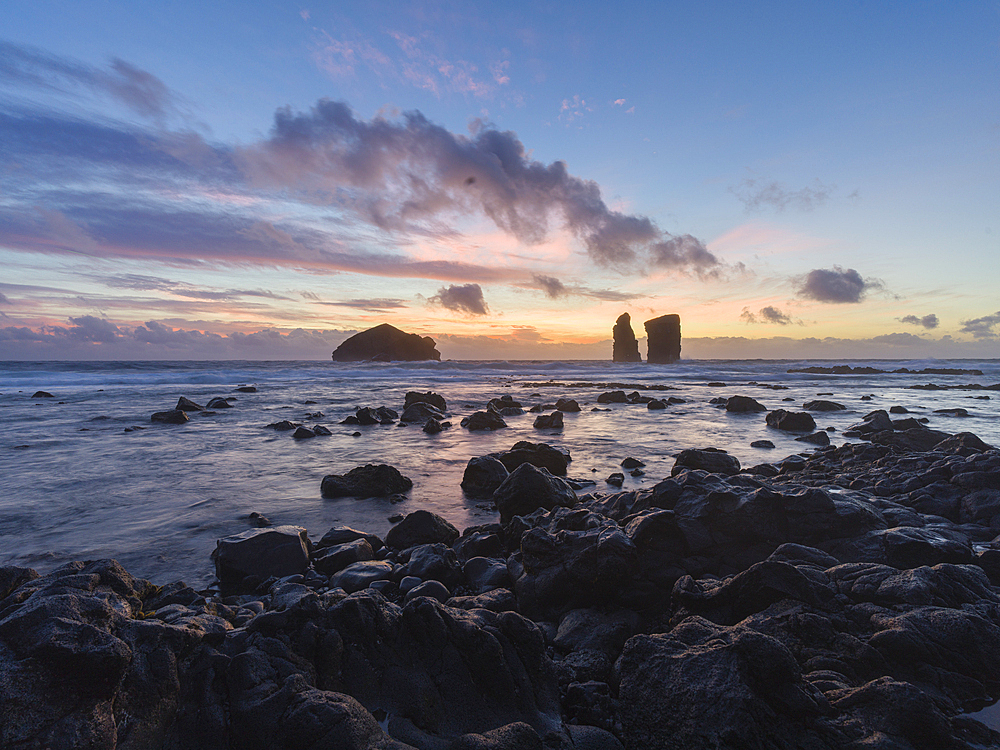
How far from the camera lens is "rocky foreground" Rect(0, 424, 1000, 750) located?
2.40 m

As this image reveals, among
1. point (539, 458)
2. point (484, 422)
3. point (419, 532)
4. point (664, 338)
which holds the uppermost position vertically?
point (664, 338)

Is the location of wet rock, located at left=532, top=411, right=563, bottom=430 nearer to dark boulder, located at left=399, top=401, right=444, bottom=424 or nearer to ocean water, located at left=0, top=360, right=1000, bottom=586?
ocean water, located at left=0, top=360, right=1000, bottom=586

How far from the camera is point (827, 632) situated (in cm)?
326

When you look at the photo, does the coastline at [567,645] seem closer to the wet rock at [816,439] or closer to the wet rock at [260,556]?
the wet rock at [260,556]

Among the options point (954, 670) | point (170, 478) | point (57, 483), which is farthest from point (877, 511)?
point (57, 483)

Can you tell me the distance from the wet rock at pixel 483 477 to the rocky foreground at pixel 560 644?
3265mm

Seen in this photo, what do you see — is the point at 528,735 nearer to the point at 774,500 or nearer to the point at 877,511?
the point at 774,500

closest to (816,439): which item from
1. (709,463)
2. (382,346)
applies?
(709,463)

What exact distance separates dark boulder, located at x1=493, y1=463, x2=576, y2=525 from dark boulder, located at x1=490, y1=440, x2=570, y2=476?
2.31 m

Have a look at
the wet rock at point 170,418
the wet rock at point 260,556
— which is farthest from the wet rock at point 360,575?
the wet rock at point 170,418

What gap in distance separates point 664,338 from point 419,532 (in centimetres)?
11565

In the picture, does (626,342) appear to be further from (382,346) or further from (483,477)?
(483,477)

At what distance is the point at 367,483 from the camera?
833 centimetres

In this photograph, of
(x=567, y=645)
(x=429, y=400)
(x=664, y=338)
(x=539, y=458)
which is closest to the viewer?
(x=567, y=645)
